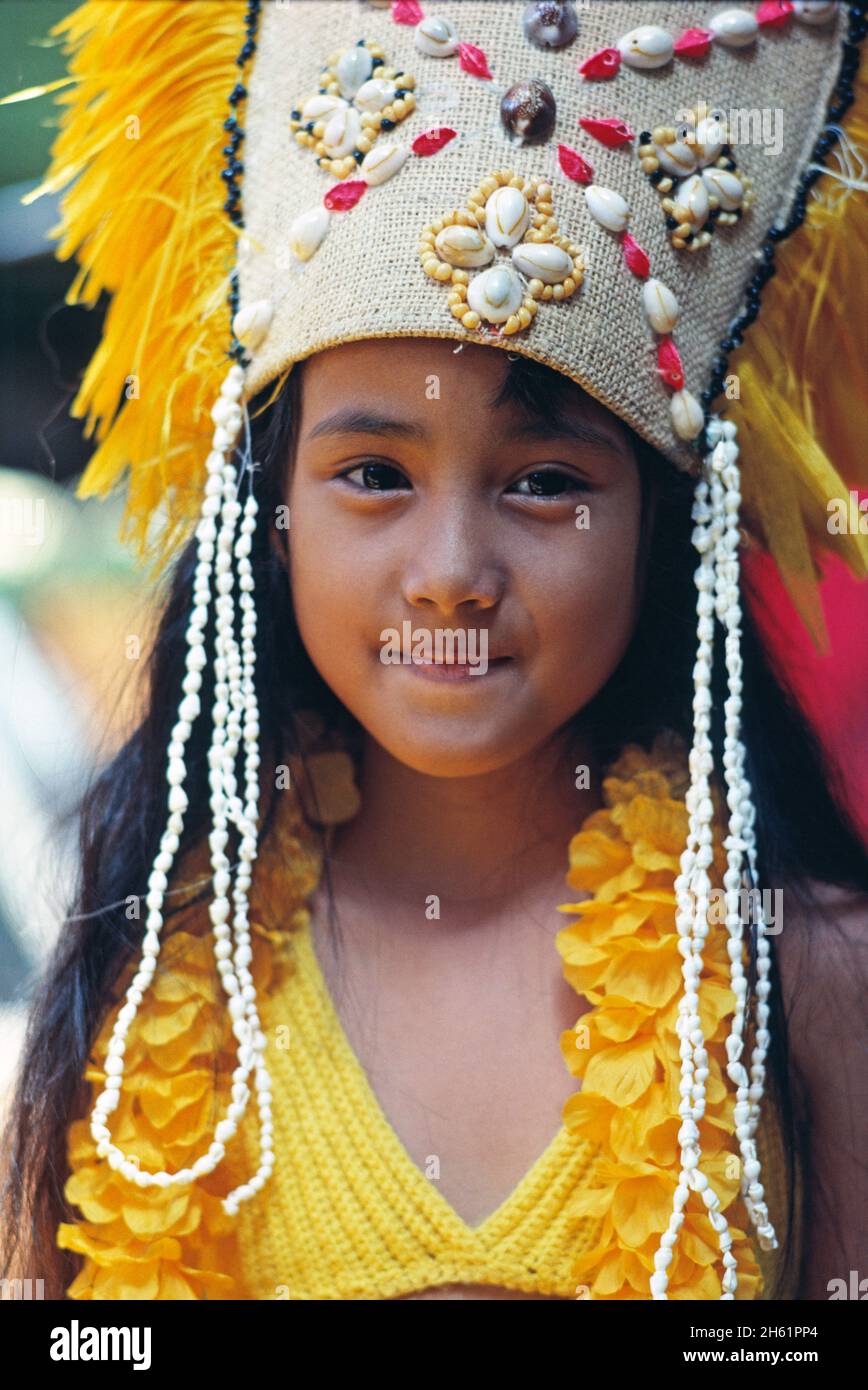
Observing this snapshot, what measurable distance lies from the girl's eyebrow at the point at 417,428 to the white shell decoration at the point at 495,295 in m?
0.08

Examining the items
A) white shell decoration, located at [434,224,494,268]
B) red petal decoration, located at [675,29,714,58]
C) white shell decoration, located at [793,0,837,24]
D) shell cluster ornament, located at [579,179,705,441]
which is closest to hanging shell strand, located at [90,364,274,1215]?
white shell decoration, located at [434,224,494,268]

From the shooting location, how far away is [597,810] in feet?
4.36

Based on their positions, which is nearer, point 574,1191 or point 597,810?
point 574,1191

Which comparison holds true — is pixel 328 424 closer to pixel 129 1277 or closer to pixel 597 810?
pixel 597 810

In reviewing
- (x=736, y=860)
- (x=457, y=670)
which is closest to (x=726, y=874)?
(x=736, y=860)

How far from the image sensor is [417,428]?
1103mm

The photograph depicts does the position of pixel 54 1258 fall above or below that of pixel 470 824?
below

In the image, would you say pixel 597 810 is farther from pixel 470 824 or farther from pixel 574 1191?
pixel 574 1191

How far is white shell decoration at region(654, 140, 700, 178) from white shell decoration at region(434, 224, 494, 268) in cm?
17

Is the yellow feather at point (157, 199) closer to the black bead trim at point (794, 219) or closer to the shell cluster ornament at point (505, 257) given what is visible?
the shell cluster ornament at point (505, 257)
